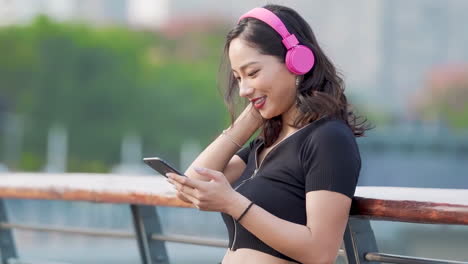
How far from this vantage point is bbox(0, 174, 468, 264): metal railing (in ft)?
8.20

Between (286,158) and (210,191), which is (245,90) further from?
(210,191)

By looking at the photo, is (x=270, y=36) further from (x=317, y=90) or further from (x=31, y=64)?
(x=31, y=64)

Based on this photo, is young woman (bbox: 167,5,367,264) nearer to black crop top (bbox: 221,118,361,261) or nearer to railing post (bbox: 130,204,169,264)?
black crop top (bbox: 221,118,361,261)

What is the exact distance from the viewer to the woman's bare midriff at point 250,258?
8.63 ft

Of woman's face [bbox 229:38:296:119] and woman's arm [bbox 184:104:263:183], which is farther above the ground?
woman's face [bbox 229:38:296:119]

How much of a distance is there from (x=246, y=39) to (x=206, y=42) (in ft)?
239

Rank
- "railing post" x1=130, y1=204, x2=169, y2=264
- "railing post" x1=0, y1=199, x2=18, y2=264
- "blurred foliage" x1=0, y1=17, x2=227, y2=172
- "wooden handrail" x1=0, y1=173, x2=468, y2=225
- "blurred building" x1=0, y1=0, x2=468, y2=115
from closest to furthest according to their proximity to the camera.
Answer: "wooden handrail" x1=0, y1=173, x2=468, y2=225 → "railing post" x1=130, y1=204, x2=169, y2=264 → "railing post" x1=0, y1=199, x2=18, y2=264 → "blurred foliage" x1=0, y1=17, x2=227, y2=172 → "blurred building" x1=0, y1=0, x2=468, y2=115

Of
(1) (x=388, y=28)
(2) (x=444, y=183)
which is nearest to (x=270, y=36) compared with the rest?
(2) (x=444, y=183)

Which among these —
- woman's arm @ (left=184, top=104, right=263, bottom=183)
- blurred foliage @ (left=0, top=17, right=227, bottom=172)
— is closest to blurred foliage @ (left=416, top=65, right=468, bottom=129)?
blurred foliage @ (left=0, top=17, right=227, bottom=172)

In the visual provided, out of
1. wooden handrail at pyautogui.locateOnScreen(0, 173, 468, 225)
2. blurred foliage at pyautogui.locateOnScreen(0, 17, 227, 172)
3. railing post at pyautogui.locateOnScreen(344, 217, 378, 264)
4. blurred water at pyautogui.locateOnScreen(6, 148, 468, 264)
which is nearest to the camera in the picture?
wooden handrail at pyautogui.locateOnScreen(0, 173, 468, 225)

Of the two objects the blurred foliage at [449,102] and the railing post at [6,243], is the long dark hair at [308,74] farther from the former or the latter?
the blurred foliage at [449,102]

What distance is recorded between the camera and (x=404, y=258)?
104 inches

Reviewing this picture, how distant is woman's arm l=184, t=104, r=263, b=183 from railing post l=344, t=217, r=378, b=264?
0.43 meters

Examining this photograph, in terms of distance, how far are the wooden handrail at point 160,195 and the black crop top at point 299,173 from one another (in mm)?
111
